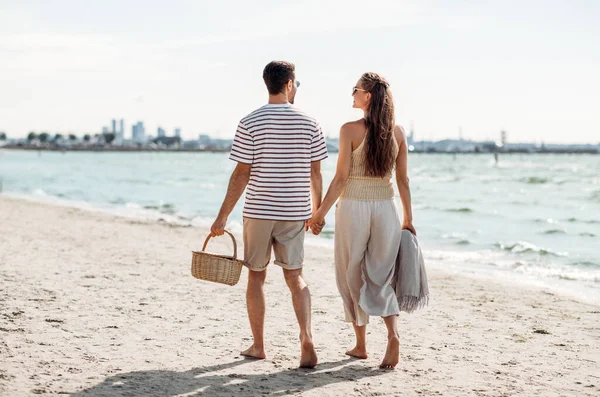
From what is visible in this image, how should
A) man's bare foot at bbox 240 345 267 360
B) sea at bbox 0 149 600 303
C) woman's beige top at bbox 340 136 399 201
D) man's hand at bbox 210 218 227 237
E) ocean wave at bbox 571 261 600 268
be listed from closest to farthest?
man's hand at bbox 210 218 227 237 → woman's beige top at bbox 340 136 399 201 → man's bare foot at bbox 240 345 267 360 → sea at bbox 0 149 600 303 → ocean wave at bbox 571 261 600 268

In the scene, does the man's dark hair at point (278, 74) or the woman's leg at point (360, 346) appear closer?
the man's dark hair at point (278, 74)

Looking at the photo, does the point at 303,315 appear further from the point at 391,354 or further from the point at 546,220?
the point at 546,220

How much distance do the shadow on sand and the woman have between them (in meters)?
0.42

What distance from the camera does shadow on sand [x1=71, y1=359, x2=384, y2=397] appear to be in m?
4.39

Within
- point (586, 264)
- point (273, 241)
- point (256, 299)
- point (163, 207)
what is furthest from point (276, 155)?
point (163, 207)

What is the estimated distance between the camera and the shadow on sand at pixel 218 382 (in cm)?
439

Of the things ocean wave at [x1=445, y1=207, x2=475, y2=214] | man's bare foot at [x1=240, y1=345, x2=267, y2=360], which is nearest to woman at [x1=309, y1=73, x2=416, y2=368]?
man's bare foot at [x1=240, y1=345, x2=267, y2=360]

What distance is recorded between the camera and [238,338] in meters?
Answer: 5.86

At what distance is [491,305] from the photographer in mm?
7957

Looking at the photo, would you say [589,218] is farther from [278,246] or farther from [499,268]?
[278,246]

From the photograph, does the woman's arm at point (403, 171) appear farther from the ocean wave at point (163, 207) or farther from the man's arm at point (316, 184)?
the ocean wave at point (163, 207)

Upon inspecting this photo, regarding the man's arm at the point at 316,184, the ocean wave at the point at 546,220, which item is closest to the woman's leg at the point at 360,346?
the man's arm at the point at 316,184

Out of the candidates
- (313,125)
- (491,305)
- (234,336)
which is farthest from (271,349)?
(491,305)

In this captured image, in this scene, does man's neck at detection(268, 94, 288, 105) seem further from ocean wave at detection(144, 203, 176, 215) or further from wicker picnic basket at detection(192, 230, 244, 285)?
ocean wave at detection(144, 203, 176, 215)
